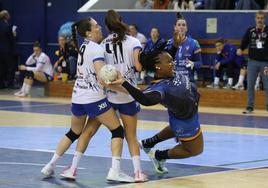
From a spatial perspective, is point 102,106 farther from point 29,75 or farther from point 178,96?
point 29,75

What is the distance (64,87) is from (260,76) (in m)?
5.94

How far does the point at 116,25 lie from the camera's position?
8.95 meters

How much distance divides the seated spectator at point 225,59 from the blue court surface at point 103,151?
3082 mm

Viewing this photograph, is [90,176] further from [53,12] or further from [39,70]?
[53,12]

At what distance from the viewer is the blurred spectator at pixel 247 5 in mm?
20484

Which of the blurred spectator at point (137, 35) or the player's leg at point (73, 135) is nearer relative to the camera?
the player's leg at point (73, 135)

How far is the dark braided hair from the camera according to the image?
894 cm

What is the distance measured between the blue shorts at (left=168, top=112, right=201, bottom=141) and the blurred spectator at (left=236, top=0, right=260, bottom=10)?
38.6 feet

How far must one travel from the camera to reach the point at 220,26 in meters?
20.6

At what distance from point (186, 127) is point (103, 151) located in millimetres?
2382

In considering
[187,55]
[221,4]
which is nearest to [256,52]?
[221,4]

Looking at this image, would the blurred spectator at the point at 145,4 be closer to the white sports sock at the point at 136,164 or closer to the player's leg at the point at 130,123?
the player's leg at the point at 130,123

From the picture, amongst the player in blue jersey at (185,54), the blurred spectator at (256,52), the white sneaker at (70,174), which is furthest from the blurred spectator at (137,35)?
the white sneaker at (70,174)

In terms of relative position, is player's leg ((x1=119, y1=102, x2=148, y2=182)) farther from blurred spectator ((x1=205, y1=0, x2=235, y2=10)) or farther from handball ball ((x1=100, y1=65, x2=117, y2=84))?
blurred spectator ((x1=205, y1=0, x2=235, y2=10))
